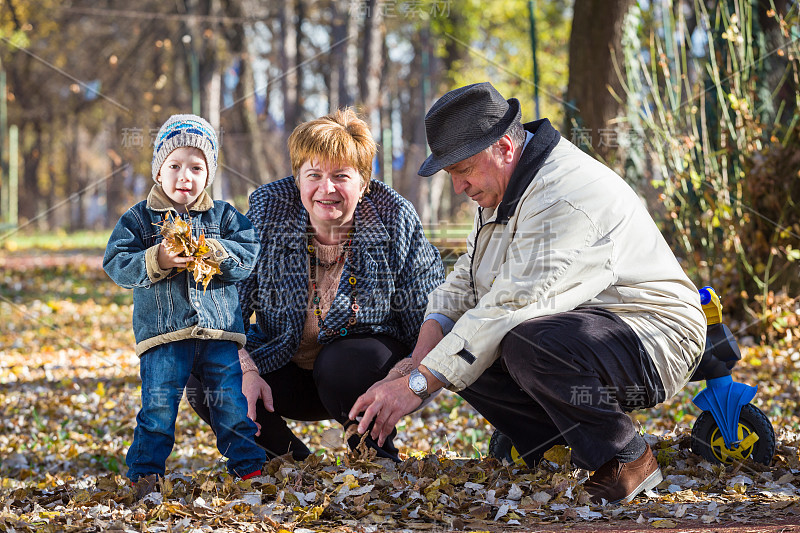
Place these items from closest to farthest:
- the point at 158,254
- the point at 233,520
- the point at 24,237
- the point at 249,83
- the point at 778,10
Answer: the point at 233,520, the point at 158,254, the point at 778,10, the point at 24,237, the point at 249,83

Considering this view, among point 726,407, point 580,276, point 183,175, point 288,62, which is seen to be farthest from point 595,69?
point 288,62

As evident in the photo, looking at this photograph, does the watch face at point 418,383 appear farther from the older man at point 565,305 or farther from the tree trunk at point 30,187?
the tree trunk at point 30,187

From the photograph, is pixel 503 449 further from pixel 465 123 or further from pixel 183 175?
pixel 183 175

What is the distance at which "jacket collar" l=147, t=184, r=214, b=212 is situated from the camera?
3066mm

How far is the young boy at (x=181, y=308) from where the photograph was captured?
9.73 feet

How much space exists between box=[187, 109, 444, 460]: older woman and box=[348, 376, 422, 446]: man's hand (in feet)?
1.35

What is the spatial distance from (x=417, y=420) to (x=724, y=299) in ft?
8.44

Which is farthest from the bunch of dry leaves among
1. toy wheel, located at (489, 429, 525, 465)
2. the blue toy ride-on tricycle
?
the blue toy ride-on tricycle

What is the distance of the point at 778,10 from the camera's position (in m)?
6.32

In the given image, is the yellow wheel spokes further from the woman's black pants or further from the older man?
the woman's black pants

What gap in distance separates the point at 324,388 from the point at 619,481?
1165 mm

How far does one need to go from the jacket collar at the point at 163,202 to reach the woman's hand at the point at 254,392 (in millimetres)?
668

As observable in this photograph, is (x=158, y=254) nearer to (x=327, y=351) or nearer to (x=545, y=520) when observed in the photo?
(x=327, y=351)


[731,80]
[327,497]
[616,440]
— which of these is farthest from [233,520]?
[731,80]
